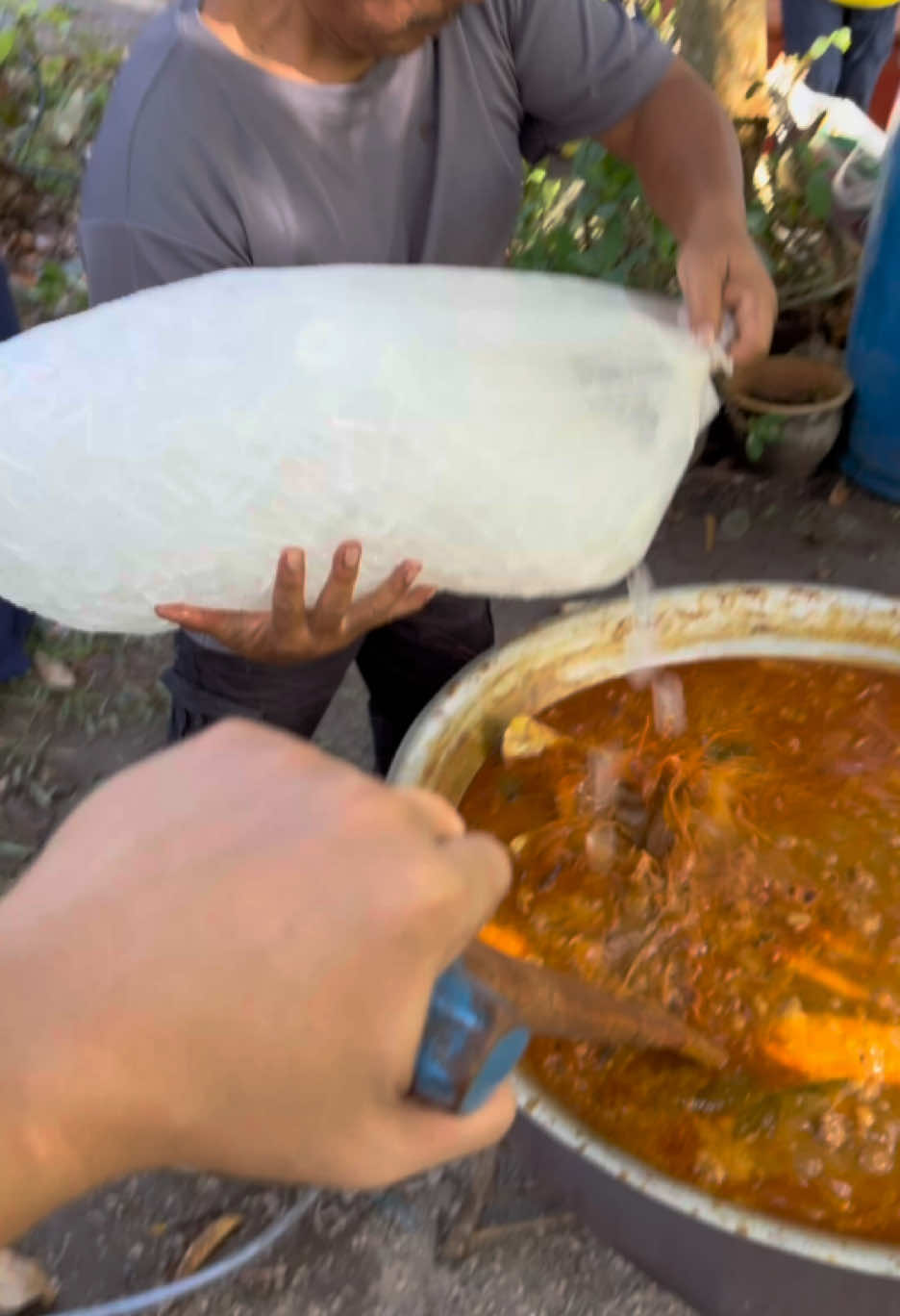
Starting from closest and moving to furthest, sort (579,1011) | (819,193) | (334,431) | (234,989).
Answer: (234,989) < (579,1011) < (334,431) < (819,193)

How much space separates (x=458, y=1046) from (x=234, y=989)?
105 mm

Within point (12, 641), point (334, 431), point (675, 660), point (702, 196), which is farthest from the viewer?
point (12, 641)

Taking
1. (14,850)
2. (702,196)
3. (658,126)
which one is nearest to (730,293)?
(702,196)

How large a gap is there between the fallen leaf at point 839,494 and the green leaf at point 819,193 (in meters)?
0.62

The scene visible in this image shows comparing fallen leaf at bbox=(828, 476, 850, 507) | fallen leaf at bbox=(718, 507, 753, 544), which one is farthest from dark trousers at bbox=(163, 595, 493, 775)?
fallen leaf at bbox=(828, 476, 850, 507)

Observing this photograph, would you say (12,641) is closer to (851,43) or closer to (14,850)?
(14,850)

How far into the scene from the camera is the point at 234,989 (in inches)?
16.4

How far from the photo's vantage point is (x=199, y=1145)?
0.44 meters

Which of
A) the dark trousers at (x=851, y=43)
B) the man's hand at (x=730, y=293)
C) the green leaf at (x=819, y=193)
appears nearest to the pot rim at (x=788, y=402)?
the green leaf at (x=819, y=193)

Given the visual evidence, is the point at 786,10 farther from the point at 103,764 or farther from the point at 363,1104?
the point at 363,1104

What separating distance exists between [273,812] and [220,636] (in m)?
0.58

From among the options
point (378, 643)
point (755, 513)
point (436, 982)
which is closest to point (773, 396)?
point (755, 513)

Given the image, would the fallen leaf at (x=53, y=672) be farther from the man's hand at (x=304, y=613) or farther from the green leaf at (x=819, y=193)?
the green leaf at (x=819, y=193)

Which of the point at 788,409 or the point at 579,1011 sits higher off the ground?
the point at 579,1011
